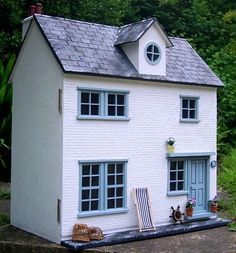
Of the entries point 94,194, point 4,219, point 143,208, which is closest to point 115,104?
point 94,194

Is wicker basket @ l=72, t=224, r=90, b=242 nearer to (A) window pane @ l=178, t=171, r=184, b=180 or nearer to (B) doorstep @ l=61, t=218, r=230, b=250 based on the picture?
(B) doorstep @ l=61, t=218, r=230, b=250

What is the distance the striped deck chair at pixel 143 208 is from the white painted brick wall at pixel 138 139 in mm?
164

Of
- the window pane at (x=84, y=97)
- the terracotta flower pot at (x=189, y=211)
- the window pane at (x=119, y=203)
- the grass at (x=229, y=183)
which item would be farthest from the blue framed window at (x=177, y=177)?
the window pane at (x=84, y=97)

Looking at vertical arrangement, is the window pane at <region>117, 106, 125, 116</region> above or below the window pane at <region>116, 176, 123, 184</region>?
above

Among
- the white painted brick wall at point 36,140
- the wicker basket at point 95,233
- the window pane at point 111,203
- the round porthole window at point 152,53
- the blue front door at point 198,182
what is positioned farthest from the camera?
the blue front door at point 198,182

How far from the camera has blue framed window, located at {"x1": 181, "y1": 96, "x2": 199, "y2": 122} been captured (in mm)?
12367

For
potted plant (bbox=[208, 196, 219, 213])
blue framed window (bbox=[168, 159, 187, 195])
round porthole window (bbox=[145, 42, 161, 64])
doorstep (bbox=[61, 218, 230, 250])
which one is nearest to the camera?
doorstep (bbox=[61, 218, 230, 250])

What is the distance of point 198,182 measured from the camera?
1254 centimetres

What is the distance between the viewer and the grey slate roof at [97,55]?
34.9 feet

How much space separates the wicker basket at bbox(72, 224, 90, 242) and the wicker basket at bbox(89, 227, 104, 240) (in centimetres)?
9

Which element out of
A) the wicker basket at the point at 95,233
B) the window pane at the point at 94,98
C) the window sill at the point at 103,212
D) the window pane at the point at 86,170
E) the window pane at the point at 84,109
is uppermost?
the window pane at the point at 94,98

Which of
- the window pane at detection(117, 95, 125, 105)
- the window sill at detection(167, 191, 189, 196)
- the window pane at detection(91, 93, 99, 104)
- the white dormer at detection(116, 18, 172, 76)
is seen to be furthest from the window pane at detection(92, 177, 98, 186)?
the white dormer at detection(116, 18, 172, 76)

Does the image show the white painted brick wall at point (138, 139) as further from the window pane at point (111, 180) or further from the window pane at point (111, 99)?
the window pane at point (111, 180)

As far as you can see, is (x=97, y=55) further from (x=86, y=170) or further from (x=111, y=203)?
(x=111, y=203)
